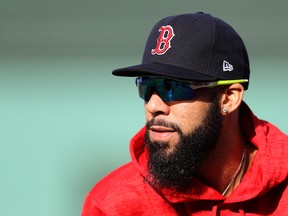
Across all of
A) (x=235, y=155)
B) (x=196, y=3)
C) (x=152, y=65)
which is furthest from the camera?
(x=196, y=3)

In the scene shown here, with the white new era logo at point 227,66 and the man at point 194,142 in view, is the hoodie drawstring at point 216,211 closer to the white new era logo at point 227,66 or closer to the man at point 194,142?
the man at point 194,142

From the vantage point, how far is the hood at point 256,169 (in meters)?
3.09

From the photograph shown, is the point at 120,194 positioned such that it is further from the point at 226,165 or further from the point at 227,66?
the point at 227,66

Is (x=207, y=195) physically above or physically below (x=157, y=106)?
below

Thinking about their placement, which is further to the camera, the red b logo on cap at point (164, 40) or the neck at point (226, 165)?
the neck at point (226, 165)

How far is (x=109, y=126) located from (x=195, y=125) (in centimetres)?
138

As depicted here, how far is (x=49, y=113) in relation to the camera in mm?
4406

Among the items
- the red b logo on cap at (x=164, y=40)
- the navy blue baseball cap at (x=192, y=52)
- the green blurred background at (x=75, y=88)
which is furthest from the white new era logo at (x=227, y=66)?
the green blurred background at (x=75, y=88)

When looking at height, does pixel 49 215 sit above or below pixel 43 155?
below

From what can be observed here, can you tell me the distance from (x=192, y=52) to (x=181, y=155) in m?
0.41

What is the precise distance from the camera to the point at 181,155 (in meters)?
3.05

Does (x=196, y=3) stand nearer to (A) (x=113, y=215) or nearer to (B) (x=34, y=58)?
(B) (x=34, y=58)

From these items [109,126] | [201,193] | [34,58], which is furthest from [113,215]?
[34,58]

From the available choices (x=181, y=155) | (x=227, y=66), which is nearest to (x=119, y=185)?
(x=181, y=155)
